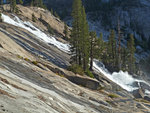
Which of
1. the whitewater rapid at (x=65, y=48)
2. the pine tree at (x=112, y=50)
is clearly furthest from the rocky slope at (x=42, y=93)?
the pine tree at (x=112, y=50)

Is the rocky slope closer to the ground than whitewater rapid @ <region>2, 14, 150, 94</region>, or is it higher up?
higher up

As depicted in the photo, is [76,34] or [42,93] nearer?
[42,93]

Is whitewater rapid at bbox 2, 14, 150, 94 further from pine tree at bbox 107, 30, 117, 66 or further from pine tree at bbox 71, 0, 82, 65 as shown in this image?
pine tree at bbox 71, 0, 82, 65

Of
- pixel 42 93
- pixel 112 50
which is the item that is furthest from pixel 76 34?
pixel 42 93

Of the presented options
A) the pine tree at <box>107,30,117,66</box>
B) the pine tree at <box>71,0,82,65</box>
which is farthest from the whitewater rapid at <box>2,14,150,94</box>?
the pine tree at <box>71,0,82,65</box>

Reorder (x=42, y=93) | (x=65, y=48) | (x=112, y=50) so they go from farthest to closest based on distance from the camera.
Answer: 1. (x=112, y=50)
2. (x=65, y=48)
3. (x=42, y=93)

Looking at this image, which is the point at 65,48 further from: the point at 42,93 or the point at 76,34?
the point at 42,93

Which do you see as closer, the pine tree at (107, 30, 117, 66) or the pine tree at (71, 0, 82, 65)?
the pine tree at (71, 0, 82, 65)

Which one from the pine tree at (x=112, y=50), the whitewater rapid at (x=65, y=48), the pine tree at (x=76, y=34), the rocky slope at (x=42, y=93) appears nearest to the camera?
the rocky slope at (x=42, y=93)

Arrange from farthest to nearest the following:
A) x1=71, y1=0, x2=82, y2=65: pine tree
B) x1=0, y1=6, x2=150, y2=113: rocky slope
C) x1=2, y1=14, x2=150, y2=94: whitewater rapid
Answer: x1=2, y1=14, x2=150, y2=94: whitewater rapid < x1=71, y1=0, x2=82, y2=65: pine tree < x1=0, y1=6, x2=150, y2=113: rocky slope

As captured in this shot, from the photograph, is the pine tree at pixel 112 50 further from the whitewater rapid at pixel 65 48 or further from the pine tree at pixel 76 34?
the pine tree at pixel 76 34

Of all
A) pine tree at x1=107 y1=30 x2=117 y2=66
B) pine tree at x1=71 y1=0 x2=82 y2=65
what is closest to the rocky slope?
pine tree at x1=71 y1=0 x2=82 y2=65

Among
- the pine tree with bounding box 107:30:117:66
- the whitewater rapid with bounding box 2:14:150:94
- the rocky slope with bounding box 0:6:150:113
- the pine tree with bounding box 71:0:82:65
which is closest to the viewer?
the rocky slope with bounding box 0:6:150:113

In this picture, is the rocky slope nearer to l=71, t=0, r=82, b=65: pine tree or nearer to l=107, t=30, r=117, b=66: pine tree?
l=71, t=0, r=82, b=65: pine tree
